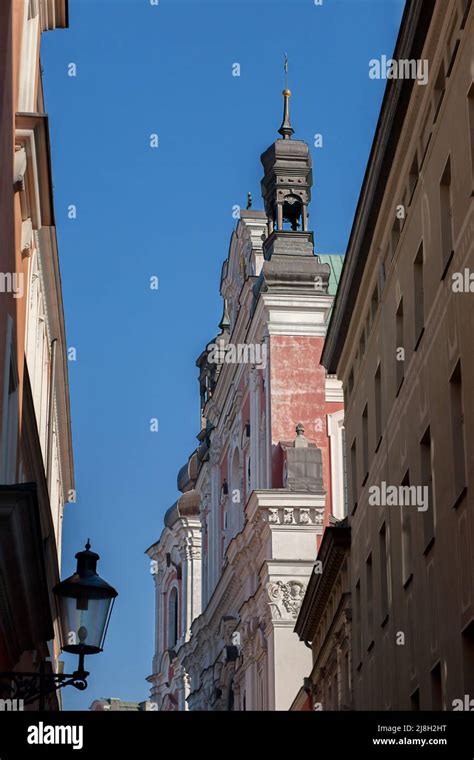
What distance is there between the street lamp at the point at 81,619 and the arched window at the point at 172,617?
73.3 metres

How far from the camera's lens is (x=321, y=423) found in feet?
166

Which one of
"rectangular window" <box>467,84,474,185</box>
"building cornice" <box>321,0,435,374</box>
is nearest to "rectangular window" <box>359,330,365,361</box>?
"building cornice" <box>321,0,435,374</box>

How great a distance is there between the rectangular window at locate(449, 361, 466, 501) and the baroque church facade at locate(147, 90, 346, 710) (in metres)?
27.4

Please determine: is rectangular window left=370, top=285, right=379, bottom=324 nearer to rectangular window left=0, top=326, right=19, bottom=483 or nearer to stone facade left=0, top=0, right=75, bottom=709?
stone facade left=0, top=0, right=75, bottom=709

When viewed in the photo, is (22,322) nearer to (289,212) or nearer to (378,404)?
(378,404)

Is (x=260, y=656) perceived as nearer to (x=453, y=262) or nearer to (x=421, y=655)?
(x=421, y=655)

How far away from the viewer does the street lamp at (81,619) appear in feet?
44.6

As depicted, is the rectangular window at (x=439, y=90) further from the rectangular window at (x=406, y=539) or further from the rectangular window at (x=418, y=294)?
the rectangular window at (x=406, y=539)

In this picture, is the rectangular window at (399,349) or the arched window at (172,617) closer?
the rectangular window at (399,349)

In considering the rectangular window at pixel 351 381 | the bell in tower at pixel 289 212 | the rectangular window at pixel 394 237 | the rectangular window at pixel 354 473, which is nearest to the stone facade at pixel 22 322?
the rectangular window at pixel 394 237

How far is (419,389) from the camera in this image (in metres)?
23.4

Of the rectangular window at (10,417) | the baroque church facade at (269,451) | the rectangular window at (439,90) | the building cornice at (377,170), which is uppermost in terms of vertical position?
the baroque church facade at (269,451)

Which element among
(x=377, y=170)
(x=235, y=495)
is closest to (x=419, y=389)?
(x=377, y=170)
